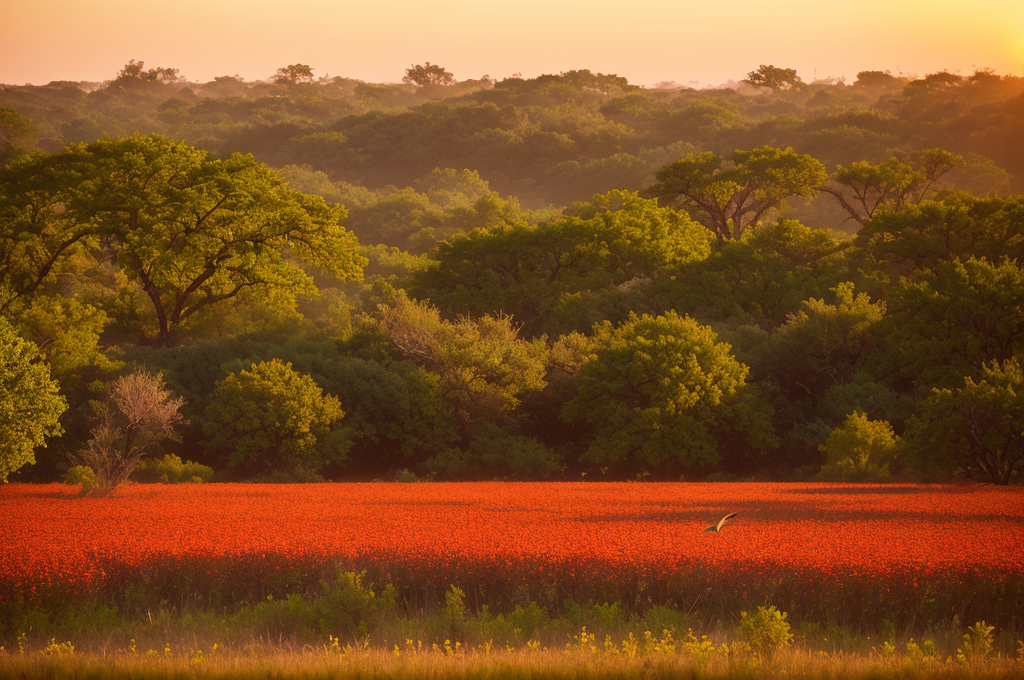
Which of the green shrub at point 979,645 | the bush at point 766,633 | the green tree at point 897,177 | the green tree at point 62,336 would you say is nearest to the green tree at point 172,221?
the green tree at point 62,336

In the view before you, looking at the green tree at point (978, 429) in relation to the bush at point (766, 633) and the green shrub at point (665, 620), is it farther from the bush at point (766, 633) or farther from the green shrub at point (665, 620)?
the bush at point (766, 633)

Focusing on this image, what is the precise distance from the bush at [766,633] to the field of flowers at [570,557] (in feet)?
7.43

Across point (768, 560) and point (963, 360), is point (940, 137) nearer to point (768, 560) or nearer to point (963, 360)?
point (963, 360)

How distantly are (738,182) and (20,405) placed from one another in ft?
210

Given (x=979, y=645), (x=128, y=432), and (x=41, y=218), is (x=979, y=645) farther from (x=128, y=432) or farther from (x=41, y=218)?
(x=41, y=218)

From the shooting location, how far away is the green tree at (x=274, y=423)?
40250 mm

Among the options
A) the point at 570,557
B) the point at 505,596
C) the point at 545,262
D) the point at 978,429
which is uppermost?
the point at 545,262

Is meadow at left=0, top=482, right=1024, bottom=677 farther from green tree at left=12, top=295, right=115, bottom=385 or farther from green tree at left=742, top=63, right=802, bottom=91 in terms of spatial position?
green tree at left=742, top=63, right=802, bottom=91

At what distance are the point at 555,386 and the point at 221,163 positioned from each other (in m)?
24.4

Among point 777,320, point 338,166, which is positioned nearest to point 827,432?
point 777,320

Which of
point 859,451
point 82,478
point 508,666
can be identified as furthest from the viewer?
point 859,451

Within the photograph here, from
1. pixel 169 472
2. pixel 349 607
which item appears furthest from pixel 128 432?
pixel 349 607

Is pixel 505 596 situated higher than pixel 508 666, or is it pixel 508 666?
pixel 508 666

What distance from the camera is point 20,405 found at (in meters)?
26.8
